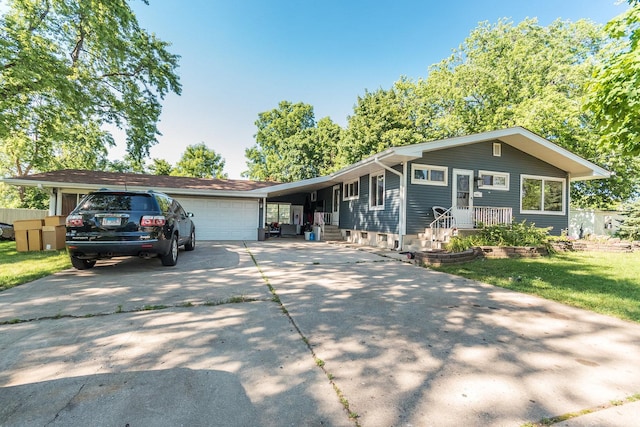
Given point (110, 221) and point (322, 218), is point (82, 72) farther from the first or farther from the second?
point (322, 218)

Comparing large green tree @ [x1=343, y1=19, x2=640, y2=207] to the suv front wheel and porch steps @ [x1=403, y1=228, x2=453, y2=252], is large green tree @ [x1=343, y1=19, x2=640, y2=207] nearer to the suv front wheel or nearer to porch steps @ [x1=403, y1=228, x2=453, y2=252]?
porch steps @ [x1=403, y1=228, x2=453, y2=252]

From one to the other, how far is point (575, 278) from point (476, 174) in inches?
235

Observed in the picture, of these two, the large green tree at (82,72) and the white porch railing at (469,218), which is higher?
the large green tree at (82,72)

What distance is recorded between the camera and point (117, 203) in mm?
5293

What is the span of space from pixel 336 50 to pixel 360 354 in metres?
17.1

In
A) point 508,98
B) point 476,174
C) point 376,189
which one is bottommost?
point 376,189

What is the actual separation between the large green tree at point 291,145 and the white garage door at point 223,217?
15873 mm

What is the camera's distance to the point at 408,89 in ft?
84.7

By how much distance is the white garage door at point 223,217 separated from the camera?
13.4m

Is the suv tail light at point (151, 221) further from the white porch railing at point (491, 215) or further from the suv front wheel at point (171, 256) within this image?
the white porch railing at point (491, 215)

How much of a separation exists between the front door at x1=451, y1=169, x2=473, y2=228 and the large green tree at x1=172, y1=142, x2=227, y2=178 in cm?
3360

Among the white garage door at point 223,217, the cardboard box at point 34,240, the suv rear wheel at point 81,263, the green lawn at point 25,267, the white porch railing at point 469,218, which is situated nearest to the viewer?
the green lawn at point 25,267

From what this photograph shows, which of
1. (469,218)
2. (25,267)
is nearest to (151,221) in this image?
(25,267)

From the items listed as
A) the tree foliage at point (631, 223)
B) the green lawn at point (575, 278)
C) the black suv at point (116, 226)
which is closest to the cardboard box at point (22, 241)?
the black suv at point (116, 226)
